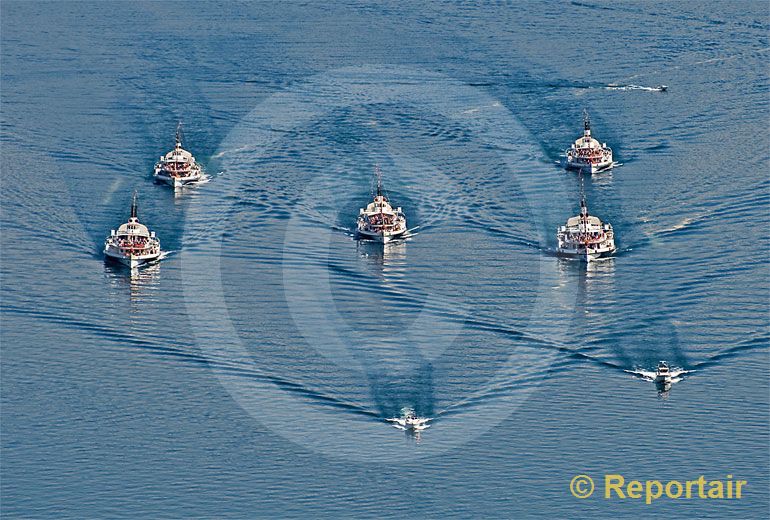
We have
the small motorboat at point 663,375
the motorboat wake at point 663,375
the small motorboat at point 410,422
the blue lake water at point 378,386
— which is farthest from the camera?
the small motorboat at point 663,375

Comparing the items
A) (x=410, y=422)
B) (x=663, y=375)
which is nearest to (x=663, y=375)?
(x=663, y=375)

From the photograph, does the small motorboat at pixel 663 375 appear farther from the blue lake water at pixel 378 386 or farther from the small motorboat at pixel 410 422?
the small motorboat at pixel 410 422

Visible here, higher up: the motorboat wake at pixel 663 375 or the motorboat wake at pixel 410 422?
the motorboat wake at pixel 663 375

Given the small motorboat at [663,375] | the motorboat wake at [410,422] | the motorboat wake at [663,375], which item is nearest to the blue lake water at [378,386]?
the motorboat wake at [663,375]

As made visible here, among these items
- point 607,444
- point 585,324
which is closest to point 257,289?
point 585,324

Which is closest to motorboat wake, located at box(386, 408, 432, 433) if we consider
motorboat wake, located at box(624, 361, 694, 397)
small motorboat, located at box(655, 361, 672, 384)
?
motorboat wake, located at box(624, 361, 694, 397)

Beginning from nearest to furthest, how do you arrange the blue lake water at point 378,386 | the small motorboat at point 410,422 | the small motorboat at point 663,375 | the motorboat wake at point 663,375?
1. the blue lake water at point 378,386
2. the small motorboat at point 410,422
3. the motorboat wake at point 663,375
4. the small motorboat at point 663,375

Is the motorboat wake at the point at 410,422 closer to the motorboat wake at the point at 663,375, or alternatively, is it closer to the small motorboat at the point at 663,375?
the motorboat wake at the point at 663,375

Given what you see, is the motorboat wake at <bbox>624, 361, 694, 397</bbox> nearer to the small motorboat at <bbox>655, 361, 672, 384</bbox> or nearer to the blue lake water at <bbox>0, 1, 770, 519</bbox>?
the small motorboat at <bbox>655, 361, 672, 384</bbox>

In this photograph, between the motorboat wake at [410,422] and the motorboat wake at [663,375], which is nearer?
the motorboat wake at [410,422]

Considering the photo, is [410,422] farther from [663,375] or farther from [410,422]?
[663,375]
